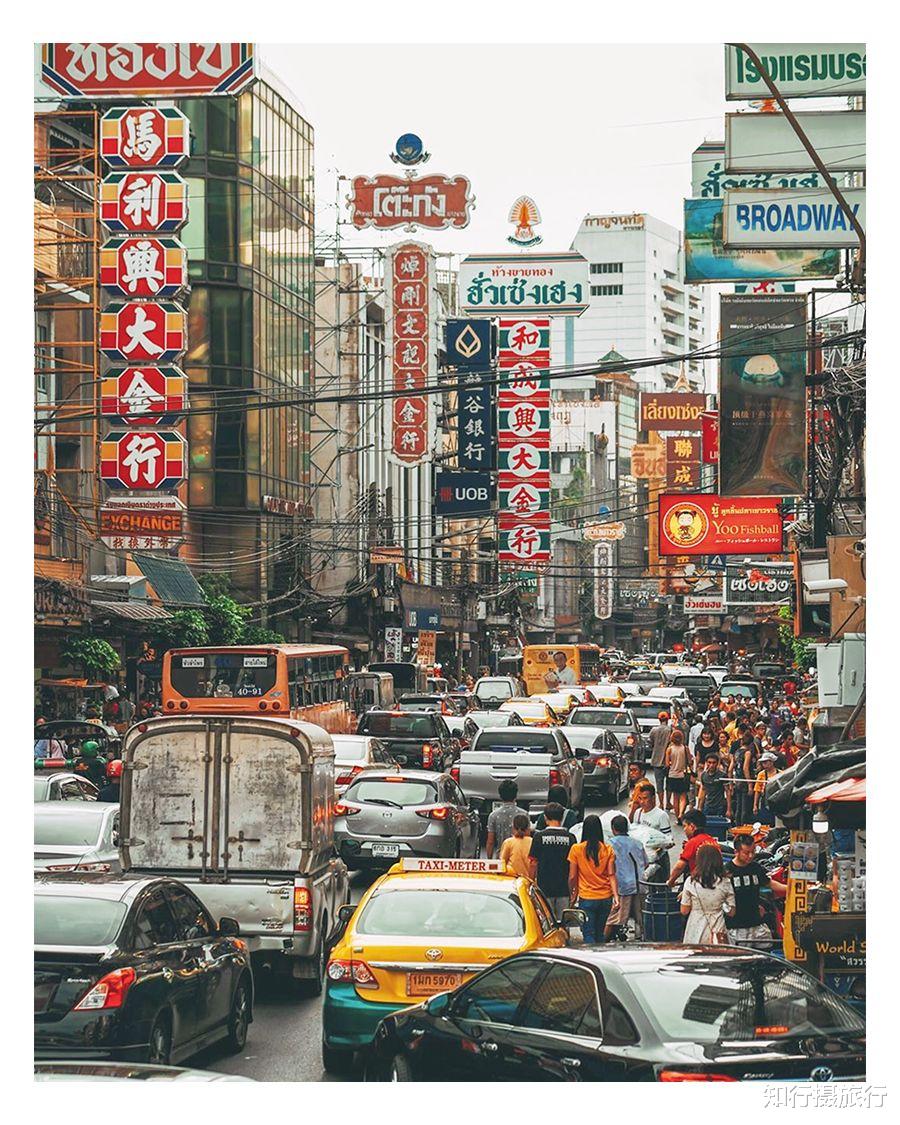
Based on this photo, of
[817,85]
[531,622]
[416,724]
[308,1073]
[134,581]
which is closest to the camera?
[308,1073]

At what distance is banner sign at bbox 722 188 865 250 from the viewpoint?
21.4 meters

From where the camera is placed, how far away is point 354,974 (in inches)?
456

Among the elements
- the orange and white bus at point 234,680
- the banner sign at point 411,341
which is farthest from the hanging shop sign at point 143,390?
the banner sign at point 411,341

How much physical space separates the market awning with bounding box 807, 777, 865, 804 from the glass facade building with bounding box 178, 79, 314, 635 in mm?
44691

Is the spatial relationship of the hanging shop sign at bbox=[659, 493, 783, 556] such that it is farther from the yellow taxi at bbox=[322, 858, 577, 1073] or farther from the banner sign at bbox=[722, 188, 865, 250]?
the yellow taxi at bbox=[322, 858, 577, 1073]

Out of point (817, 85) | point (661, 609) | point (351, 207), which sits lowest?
point (661, 609)

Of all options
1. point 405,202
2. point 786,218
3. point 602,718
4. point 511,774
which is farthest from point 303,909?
point 405,202

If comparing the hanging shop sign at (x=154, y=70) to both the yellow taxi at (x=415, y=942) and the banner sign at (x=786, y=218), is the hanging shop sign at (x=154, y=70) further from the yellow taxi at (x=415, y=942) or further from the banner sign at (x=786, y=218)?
the yellow taxi at (x=415, y=942)

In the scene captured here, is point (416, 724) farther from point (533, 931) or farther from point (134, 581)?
point (533, 931)

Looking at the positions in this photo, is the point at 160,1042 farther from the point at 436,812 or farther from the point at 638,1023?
the point at 436,812

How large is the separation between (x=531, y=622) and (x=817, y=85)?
12052cm

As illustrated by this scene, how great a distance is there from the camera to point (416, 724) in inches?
1292

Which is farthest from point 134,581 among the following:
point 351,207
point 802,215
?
point 802,215

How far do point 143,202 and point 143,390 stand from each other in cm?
352
